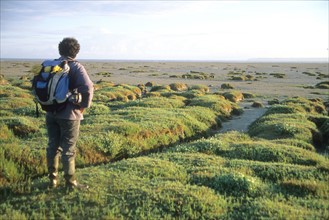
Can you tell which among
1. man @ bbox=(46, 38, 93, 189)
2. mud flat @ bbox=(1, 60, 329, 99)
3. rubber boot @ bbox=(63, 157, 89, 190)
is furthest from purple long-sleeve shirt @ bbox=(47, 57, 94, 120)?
mud flat @ bbox=(1, 60, 329, 99)

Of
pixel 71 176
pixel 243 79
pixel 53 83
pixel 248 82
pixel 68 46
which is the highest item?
pixel 68 46

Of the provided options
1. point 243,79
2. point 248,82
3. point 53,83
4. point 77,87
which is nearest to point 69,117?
point 77,87

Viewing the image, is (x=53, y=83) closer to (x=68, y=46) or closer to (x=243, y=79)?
(x=68, y=46)

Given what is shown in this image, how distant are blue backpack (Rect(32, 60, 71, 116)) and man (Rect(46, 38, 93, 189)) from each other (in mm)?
240

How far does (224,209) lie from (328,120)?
16919 mm

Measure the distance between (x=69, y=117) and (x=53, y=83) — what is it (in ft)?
3.11

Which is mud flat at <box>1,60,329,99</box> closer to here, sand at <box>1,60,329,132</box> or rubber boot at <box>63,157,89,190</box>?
sand at <box>1,60,329,132</box>

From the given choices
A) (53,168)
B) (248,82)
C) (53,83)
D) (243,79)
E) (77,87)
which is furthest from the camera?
(243,79)

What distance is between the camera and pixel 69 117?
8.43m

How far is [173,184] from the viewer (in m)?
9.67

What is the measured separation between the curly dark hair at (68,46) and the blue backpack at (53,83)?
15.4 inches

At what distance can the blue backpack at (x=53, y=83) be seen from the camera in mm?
8000

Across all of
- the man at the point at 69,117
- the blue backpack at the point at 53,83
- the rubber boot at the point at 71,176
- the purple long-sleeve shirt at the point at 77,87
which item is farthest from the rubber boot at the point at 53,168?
the blue backpack at the point at 53,83

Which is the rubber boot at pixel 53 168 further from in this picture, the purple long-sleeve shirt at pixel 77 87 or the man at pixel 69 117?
the purple long-sleeve shirt at pixel 77 87
